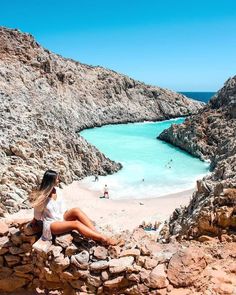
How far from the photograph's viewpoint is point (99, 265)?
296 inches

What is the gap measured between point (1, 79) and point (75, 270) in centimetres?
4995

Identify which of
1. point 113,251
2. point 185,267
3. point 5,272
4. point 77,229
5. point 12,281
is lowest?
point 12,281

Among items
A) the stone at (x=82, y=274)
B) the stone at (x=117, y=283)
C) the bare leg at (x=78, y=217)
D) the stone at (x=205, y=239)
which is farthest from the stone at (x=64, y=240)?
the stone at (x=205, y=239)

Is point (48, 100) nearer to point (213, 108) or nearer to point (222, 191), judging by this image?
point (213, 108)

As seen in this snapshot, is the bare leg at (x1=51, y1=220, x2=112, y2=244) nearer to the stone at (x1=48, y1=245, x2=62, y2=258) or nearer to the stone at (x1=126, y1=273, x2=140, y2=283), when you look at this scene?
the stone at (x1=48, y1=245, x2=62, y2=258)

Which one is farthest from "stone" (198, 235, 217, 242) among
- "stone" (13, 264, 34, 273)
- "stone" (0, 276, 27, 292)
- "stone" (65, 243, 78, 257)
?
"stone" (0, 276, 27, 292)

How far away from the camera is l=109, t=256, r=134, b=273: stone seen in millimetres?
7418

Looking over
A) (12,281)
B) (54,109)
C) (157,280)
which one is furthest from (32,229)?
(54,109)

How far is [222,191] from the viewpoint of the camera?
11.6 metres

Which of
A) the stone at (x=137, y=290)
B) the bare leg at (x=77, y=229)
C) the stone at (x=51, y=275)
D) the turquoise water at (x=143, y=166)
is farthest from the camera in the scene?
the turquoise water at (x=143, y=166)

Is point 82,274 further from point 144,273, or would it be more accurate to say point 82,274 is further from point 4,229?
point 4,229

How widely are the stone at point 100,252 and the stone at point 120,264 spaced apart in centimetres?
18

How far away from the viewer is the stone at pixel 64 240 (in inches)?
310

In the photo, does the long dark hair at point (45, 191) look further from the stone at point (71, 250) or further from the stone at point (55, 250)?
the stone at point (71, 250)
